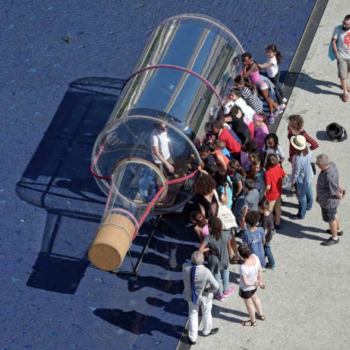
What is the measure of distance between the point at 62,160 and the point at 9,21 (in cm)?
428

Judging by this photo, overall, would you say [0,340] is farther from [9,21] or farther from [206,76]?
[9,21]

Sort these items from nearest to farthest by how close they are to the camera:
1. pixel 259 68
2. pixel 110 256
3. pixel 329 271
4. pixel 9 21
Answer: pixel 110 256 → pixel 329 271 → pixel 259 68 → pixel 9 21

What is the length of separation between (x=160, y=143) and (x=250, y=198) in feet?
4.89

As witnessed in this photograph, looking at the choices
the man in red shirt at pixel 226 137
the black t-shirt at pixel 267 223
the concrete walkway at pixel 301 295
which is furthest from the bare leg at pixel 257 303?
the man in red shirt at pixel 226 137

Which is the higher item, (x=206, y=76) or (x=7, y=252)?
(x=206, y=76)

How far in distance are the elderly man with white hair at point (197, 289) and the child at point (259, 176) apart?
6.20 ft

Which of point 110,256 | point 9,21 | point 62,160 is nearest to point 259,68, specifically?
point 62,160

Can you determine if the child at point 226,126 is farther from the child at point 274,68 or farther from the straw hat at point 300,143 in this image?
the child at point 274,68

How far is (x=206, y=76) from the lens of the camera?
11461 millimetres

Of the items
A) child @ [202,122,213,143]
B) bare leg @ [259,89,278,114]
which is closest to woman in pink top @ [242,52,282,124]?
bare leg @ [259,89,278,114]

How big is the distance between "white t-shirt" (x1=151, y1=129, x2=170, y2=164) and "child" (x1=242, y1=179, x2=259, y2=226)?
1.22 m

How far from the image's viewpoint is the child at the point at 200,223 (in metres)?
10.3

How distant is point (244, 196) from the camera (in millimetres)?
10633

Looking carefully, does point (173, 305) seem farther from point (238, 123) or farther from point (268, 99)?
point (268, 99)
